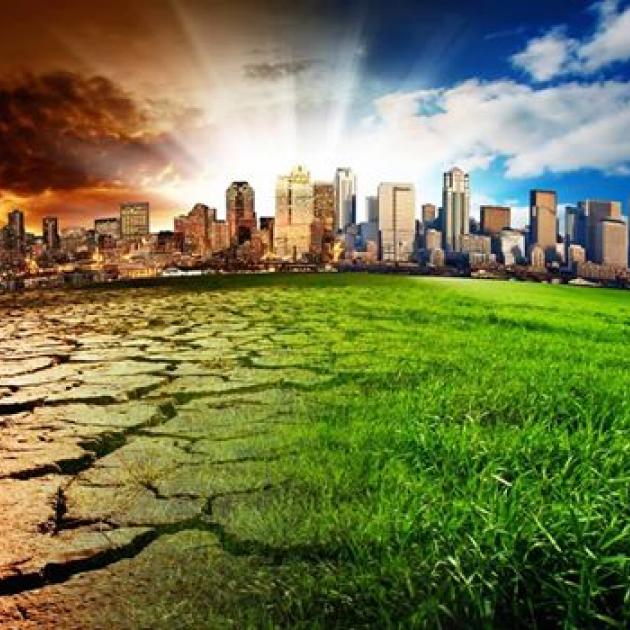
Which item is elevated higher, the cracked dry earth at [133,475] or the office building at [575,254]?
the office building at [575,254]

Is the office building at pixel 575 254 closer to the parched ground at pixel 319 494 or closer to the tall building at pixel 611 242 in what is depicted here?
the tall building at pixel 611 242

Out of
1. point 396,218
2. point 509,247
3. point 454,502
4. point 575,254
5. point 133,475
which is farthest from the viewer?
point 396,218

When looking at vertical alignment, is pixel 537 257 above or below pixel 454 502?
above

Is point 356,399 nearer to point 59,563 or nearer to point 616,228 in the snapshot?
point 59,563

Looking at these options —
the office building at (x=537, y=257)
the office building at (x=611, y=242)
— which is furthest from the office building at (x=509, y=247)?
the office building at (x=611, y=242)

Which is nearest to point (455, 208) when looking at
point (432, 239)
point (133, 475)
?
point (432, 239)

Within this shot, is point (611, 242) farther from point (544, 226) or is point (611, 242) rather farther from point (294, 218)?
point (294, 218)
